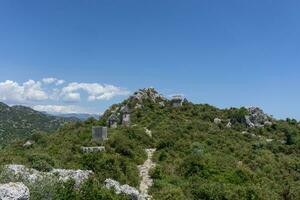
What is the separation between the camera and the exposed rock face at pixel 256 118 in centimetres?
5481

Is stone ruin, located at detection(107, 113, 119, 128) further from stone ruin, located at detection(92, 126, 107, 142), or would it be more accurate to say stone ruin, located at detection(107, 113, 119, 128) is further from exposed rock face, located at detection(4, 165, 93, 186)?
exposed rock face, located at detection(4, 165, 93, 186)

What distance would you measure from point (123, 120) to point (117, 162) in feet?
71.0

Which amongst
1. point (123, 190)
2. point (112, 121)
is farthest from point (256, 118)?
point (123, 190)

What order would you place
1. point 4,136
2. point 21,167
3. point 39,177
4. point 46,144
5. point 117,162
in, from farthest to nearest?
1. point 4,136
2. point 46,144
3. point 117,162
4. point 21,167
5. point 39,177

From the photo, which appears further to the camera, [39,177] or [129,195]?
[129,195]

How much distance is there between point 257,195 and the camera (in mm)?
26516

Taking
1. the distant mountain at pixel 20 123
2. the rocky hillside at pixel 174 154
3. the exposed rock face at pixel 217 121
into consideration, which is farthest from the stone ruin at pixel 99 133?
the distant mountain at pixel 20 123

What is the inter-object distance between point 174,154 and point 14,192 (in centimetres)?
2395

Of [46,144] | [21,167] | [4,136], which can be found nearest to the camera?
[21,167]

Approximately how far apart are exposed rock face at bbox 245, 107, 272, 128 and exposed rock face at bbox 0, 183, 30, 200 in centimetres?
4316

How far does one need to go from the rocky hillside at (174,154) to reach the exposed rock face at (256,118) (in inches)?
5.1

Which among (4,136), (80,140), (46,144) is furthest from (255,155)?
(4,136)

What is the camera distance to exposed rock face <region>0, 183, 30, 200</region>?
45.2ft

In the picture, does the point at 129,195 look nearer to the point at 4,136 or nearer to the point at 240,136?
the point at 240,136
